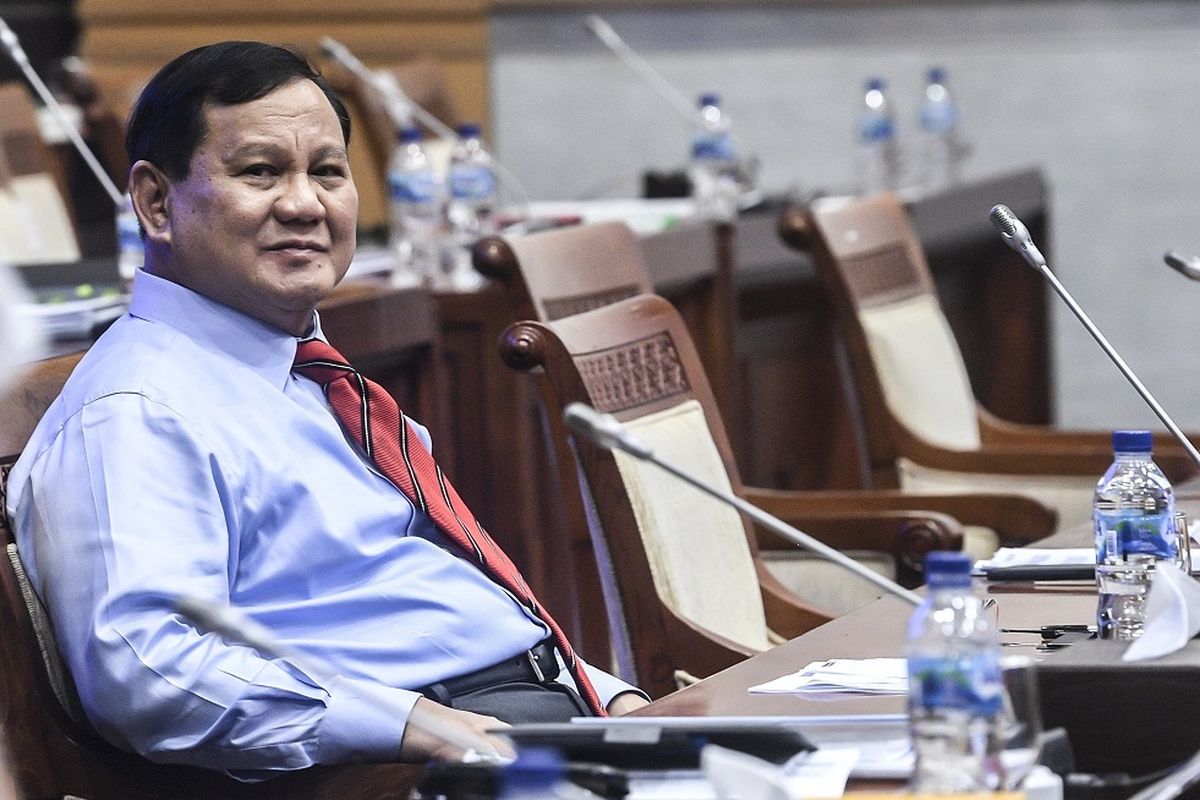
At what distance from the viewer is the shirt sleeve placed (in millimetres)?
1610

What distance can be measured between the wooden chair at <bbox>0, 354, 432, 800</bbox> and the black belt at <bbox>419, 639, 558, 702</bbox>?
125 mm

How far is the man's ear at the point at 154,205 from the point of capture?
1.88m

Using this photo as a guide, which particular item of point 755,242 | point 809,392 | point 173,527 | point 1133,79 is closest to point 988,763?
point 173,527

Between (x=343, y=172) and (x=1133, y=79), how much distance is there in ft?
15.6

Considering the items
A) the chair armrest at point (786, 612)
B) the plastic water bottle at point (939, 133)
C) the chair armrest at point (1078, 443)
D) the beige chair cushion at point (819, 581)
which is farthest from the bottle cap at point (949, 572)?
the plastic water bottle at point (939, 133)

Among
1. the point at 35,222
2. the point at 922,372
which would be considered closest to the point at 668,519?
the point at 922,372

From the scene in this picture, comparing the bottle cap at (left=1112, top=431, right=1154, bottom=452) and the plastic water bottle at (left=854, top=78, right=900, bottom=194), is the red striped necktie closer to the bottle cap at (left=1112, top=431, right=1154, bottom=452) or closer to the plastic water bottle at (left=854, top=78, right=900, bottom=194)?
the bottle cap at (left=1112, top=431, right=1154, bottom=452)

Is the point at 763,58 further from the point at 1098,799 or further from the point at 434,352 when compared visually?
the point at 1098,799

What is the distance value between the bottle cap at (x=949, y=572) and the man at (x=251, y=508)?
1.24ft

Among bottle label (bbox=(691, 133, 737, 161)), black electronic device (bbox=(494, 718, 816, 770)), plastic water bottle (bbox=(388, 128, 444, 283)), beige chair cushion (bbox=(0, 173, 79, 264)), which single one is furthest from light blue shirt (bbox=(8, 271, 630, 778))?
bottle label (bbox=(691, 133, 737, 161))

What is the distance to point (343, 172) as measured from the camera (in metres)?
1.97

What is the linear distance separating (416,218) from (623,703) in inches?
66.3

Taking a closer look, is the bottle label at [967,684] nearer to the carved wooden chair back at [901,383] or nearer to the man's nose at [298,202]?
the man's nose at [298,202]

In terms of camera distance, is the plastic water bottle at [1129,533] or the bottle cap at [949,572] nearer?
the bottle cap at [949,572]
